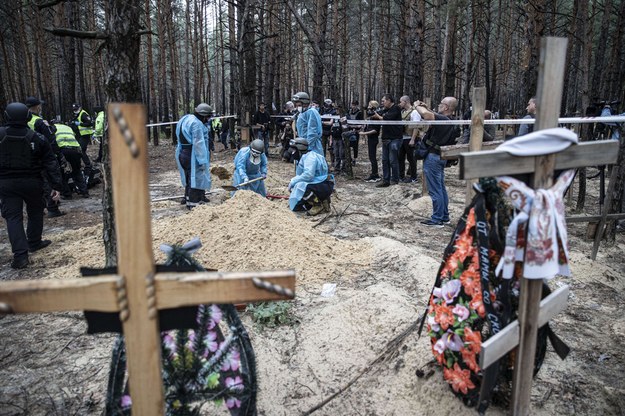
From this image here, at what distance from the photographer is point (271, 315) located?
3.98 metres

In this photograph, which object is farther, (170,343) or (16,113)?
(16,113)

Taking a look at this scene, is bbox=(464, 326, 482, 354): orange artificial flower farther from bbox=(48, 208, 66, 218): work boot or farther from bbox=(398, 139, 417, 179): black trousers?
bbox=(398, 139, 417, 179): black trousers

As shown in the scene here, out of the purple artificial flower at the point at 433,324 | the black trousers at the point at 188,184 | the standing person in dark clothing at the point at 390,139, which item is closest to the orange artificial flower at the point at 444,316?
the purple artificial flower at the point at 433,324

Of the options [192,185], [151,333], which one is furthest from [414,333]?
[192,185]

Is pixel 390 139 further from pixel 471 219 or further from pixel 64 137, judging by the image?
pixel 471 219

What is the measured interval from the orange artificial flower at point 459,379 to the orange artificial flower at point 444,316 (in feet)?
0.84

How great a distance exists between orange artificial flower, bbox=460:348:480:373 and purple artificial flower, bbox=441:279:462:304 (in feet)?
0.99

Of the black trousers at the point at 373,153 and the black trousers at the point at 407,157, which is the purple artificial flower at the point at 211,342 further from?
the black trousers at the point at 373,153

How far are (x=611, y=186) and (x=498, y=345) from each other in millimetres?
4556

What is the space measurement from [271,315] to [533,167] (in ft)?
8.43

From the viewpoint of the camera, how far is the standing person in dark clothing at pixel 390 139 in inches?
387

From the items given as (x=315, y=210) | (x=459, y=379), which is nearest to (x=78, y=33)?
(x=459, y=379)

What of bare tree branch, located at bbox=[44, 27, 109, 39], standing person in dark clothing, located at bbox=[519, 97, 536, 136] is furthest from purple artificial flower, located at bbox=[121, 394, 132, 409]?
standing person in dark clothing, located at bbox=[519, 97, 536, 136]

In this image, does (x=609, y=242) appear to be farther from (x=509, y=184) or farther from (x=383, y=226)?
(x=509, y=184)
